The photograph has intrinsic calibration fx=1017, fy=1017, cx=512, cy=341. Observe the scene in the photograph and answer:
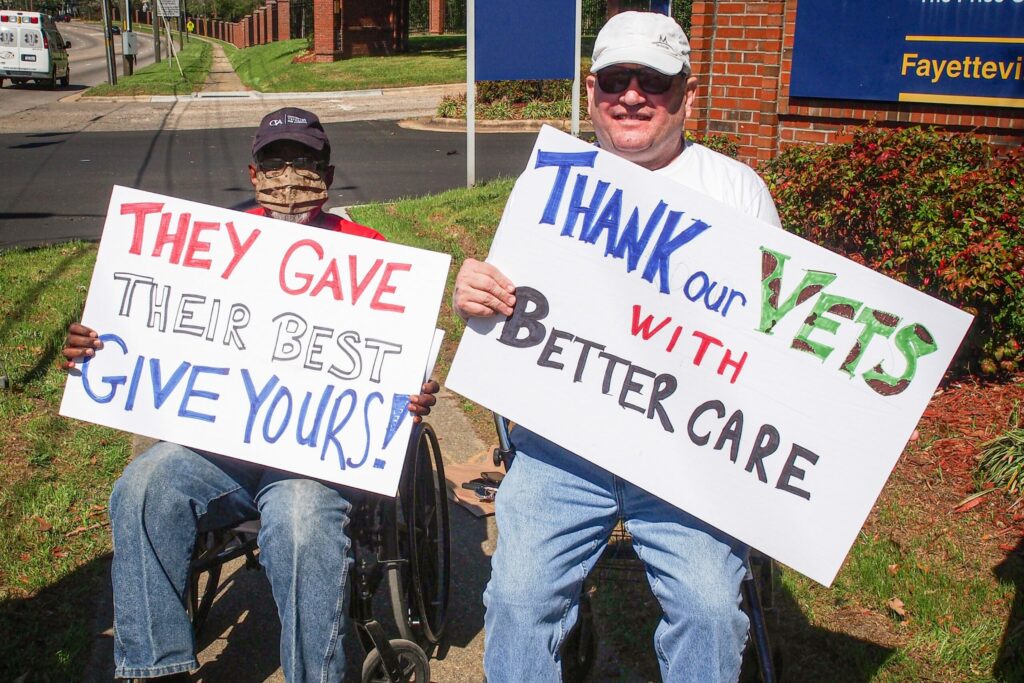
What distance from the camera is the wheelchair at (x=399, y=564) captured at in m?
2.93

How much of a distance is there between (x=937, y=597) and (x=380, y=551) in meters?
1.91

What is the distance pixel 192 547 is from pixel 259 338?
24.2 inches

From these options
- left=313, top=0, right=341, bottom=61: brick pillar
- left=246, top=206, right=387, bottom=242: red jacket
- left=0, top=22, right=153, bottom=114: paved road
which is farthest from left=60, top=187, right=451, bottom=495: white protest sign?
left=313, top=0, right=341, bottom=61: brick pillar

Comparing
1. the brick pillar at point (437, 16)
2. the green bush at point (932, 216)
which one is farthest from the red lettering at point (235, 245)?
the brick pillar at point (437, 16)

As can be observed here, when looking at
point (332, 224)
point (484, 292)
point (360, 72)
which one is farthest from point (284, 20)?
point (484, 292)

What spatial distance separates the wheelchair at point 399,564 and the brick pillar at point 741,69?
447cm

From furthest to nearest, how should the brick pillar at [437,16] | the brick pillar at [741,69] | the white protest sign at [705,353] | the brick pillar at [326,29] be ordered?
the brick pillar at [437,16] < the brick pillar at [326,29] < the brick pillar at [741,69] < the white protest sign at [705,353]

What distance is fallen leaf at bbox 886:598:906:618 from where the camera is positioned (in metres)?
3.41

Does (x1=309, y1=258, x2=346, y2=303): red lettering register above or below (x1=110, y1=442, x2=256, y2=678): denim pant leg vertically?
above

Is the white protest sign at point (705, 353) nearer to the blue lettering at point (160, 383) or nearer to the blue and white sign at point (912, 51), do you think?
the blue lettering at point (160, 383)

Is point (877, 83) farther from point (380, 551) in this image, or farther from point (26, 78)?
point (26, 78)

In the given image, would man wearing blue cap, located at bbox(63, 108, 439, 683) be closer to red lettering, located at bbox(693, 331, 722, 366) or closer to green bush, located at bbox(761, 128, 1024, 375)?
red lettering, located at bbox(693, 331, 722, 366)

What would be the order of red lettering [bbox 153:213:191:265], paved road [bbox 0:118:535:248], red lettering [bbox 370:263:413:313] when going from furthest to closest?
paved road [bbox 0:118:535:248], red lettering [bbox 153:213:191:265], red lettering [bbox 370:263:413:313]

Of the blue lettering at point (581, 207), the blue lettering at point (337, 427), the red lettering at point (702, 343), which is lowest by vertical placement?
the blue lettering at point (337, 427)
